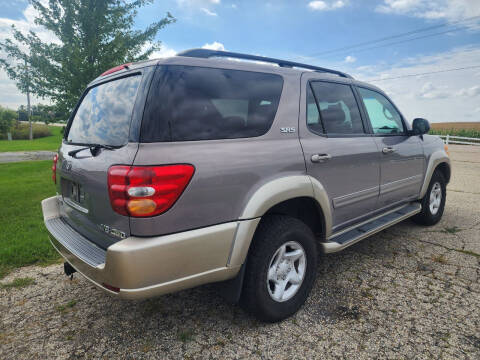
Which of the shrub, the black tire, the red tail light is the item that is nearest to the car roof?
the red tail light

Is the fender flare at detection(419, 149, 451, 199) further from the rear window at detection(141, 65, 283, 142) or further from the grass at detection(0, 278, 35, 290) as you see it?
the grass at detection(0, 278, 35, 290)

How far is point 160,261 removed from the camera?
1741 mm

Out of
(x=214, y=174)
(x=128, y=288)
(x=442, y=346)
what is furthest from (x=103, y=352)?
(x=442, y=346)

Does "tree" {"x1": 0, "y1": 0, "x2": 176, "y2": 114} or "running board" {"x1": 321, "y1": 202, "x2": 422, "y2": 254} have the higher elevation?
"tree" {"x1": 0, "y1": 0, "x2": 176, "y2": 114}

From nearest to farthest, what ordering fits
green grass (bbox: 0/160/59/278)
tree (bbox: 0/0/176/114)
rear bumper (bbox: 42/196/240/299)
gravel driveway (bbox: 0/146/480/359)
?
1. rear bumper (bbox: 42/196/240/299)
2. gravel driveway (bbox: 0/146/480/359)
3. green grass (bbox: 0/160/59/278)
4. tree (bbox: 0/0/176/114)

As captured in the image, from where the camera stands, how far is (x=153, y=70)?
1904mm

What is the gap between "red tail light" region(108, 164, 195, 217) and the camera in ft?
5.64

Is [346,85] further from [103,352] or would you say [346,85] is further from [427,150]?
[103,352]

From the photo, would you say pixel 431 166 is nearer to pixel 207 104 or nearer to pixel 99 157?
pixel 207 104

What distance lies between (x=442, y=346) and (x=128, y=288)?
78.2 inches

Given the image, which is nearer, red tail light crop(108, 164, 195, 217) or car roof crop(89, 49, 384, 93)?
red tail light crop(108, 164, 195, 217)

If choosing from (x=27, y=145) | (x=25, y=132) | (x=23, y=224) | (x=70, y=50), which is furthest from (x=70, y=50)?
(x=25, y=132)

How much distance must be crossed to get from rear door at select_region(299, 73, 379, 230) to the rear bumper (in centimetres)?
96

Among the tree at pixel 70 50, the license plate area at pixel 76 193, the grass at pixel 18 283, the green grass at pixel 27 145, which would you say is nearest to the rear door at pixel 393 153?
the license plate area at pixel 76 193
